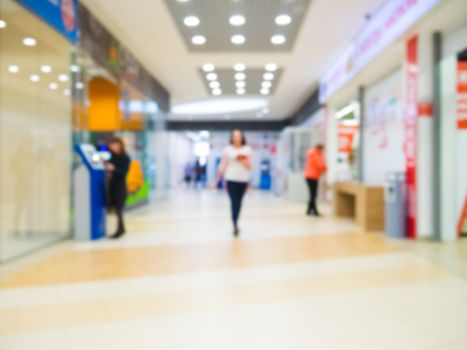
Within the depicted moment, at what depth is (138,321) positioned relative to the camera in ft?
8.11

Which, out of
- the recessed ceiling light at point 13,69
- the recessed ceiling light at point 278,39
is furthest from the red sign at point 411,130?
the recessed ceiling light at point 13,69

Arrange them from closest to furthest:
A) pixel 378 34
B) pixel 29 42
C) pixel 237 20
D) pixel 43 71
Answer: pixel 29 42 → pixel 43 71 → pixel 378 34 → pixel 237 20

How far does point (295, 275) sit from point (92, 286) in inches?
67.0

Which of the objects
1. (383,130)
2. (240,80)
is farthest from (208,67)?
(383,130)

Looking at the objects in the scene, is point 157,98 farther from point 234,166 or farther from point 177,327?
point 177,327

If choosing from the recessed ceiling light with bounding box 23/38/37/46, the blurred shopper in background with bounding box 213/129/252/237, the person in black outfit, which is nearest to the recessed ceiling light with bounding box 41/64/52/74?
the recessed ceiling light with bounding box 23/38/37/46

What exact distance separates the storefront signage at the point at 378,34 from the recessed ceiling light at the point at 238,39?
2.08m

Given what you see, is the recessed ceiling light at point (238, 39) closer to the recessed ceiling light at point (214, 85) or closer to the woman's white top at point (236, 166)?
the woman's white top at point (236, 166)

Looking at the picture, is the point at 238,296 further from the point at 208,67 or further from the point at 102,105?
the point at 208,67

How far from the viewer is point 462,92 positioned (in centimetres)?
537

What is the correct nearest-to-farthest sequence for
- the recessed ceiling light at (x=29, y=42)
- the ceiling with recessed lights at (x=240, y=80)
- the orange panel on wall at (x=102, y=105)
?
1. the recessed ceiling light at (x=29, y=42)
2. the orange panel on wall at (x=102, y=105)
3. the ceiling with recessed lights at (x=240, y=80)

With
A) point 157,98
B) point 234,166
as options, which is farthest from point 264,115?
point 234,166

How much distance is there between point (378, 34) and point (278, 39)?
75.1 inches

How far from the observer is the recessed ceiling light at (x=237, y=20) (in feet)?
20.8
